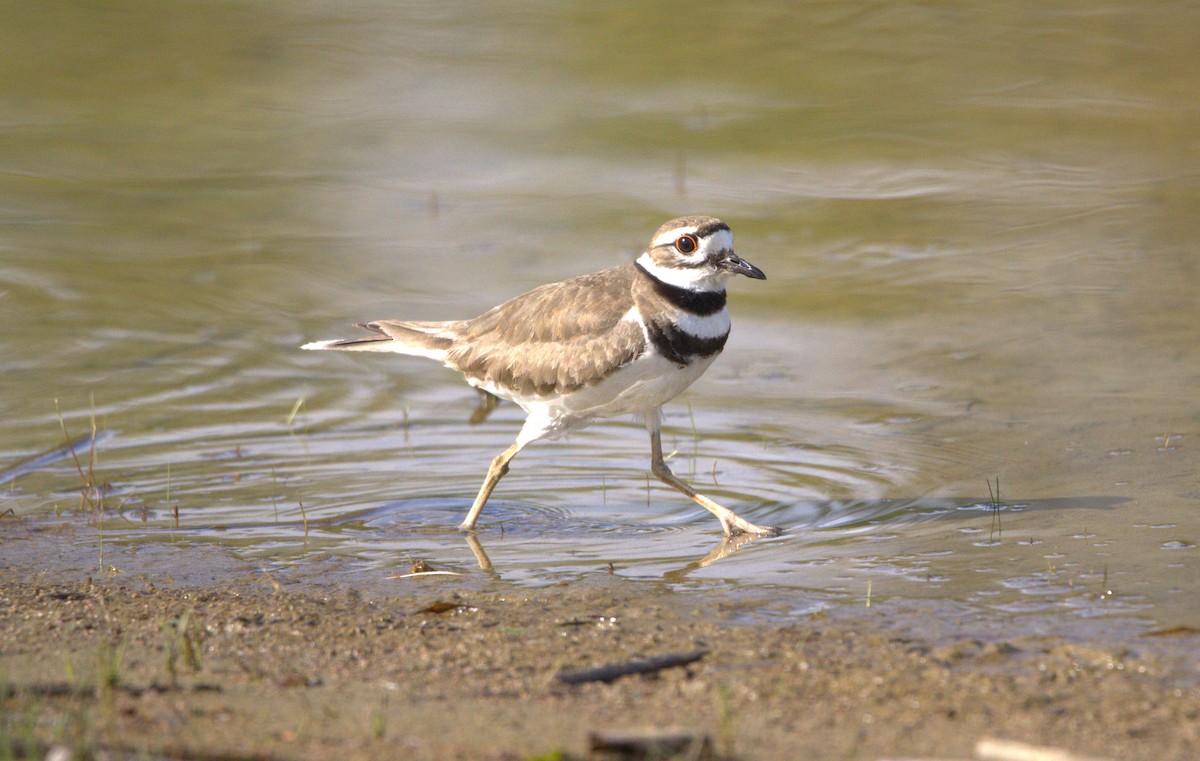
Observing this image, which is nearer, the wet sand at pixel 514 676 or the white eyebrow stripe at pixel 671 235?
the wet sand at pixel 514 676

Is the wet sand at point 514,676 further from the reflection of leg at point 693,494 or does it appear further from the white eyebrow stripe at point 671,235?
the white eyebrow stripe at point 671,235

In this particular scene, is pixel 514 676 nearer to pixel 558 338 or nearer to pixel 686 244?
pixel 558 338

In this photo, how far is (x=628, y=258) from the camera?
1132 centimetres

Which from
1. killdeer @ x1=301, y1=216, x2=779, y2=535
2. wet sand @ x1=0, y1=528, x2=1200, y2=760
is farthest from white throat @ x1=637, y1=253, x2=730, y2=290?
wet sand @ x1=0, y1=528, x2=1200, y2=760

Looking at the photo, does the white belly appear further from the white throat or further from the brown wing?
the white throat

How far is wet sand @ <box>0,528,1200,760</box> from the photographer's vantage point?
404 centimetres

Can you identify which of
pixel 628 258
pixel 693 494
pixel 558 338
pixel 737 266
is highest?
pixel 737 266

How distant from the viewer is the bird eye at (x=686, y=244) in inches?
273

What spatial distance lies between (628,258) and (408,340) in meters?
3.66

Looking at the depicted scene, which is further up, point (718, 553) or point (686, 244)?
point (686, 244)

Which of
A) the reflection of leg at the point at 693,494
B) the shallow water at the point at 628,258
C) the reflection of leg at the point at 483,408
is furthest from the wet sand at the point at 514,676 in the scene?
the reflection of leg at the point at 483,408

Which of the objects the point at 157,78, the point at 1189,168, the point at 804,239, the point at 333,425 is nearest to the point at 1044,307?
the point at 804,239

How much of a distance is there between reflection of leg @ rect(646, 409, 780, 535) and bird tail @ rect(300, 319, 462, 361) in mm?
1301

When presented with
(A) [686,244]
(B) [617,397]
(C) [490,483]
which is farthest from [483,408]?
(A) [686,244]
